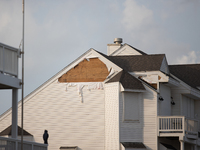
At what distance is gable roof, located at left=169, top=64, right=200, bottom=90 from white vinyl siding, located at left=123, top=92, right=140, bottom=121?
10584 mm

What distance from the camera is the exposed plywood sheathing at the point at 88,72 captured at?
102ft

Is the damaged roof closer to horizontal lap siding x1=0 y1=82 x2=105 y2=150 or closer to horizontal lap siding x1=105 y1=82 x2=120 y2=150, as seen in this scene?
horizontal lap siding x1=105 y1=82 x2=120 y2=150

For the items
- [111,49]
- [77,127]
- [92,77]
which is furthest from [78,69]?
[111,49]

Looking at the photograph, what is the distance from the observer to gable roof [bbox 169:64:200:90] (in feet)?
126

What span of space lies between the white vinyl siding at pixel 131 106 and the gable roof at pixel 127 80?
1.79ft

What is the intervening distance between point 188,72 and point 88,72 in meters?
12.3

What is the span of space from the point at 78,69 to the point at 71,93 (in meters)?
1.86

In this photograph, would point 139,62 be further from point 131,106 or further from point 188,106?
point 188,106

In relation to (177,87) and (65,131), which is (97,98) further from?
(177,87)

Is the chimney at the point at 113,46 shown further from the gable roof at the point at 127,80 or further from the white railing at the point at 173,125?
the white railing at the point at 173,125

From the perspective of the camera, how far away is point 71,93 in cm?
3131

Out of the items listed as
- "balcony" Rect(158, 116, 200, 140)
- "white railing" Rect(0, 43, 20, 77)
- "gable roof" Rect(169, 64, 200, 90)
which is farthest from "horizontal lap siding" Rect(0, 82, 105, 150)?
"white railing" Rect(0, 43, 20, 77)

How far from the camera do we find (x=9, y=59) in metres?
18.5

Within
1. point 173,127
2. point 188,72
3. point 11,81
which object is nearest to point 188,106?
point 188,72
